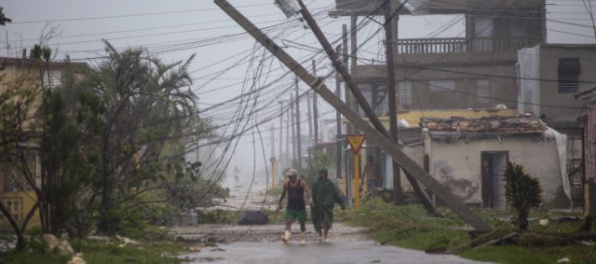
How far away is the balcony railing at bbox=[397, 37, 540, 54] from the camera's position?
2077 inches

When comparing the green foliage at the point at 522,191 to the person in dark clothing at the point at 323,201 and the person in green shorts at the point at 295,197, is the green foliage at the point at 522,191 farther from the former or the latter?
the person in green shorts at the point at 295,197

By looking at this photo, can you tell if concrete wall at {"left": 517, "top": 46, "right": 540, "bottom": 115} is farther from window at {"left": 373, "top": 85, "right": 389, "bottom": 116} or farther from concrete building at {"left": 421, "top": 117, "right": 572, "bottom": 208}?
concrete building at {"left": 421, "top": 117, "right": 572, "bottom": 208}

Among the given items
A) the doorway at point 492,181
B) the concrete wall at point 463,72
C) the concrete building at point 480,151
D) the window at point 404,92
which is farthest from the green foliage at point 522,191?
the window at point 404,92

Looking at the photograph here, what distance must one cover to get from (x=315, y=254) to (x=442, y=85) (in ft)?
117

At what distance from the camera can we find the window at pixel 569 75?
4344 centimetres

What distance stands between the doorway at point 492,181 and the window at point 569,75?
8476 millimetres

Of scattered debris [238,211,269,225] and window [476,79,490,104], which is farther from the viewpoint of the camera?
window [476,79,490,104]

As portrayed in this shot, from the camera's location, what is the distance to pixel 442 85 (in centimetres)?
5334

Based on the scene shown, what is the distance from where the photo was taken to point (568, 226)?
2242cm

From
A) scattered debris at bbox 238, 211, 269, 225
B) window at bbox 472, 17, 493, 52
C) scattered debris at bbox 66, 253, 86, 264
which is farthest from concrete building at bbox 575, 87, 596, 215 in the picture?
window at bbox 472, 17, 493, 52

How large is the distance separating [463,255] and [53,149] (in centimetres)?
719

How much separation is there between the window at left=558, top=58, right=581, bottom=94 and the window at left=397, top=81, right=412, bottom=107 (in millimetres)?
11246

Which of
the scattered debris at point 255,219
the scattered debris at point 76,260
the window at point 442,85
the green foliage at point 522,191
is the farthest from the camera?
the window at point 442,85

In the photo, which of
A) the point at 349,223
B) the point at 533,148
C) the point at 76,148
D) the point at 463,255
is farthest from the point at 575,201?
the point at 76,148
